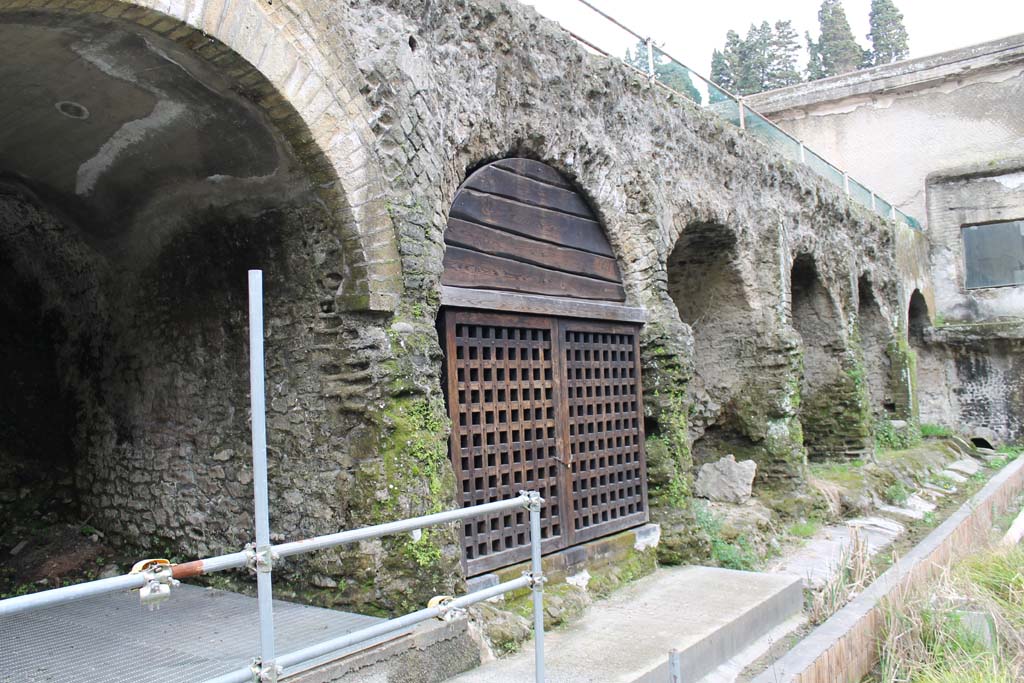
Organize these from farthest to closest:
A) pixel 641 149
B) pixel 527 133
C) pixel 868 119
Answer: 1. pixel 868 119
2. pixel 641 149
3. pixel 527 133

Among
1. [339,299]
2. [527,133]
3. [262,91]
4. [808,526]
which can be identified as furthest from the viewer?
[808,526]

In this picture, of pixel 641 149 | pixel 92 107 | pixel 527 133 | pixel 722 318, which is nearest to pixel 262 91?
pixel 92 107

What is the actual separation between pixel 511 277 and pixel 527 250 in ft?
0.95

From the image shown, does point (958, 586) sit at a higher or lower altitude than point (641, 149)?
lower

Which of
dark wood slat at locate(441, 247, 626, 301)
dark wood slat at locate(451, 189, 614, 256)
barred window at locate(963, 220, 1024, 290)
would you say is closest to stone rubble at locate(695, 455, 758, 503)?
dark wood slat at locate(441, 247, 626, 301)

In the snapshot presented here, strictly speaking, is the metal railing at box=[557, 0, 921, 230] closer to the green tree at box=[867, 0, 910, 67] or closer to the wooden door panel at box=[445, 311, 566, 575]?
the wooden door panel at box=[445, 311, 566, 575]

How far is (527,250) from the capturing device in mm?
5910

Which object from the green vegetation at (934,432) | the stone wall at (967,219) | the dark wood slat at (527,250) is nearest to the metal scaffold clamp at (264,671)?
the dark wood slat at (527,250)

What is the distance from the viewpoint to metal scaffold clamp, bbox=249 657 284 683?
249 centimetres

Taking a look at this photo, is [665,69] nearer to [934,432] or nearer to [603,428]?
[603,428]

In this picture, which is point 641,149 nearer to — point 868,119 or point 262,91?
point 262,91

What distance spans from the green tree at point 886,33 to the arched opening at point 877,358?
25.9m

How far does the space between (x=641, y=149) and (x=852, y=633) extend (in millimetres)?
4224

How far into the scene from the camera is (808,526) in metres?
9.04
